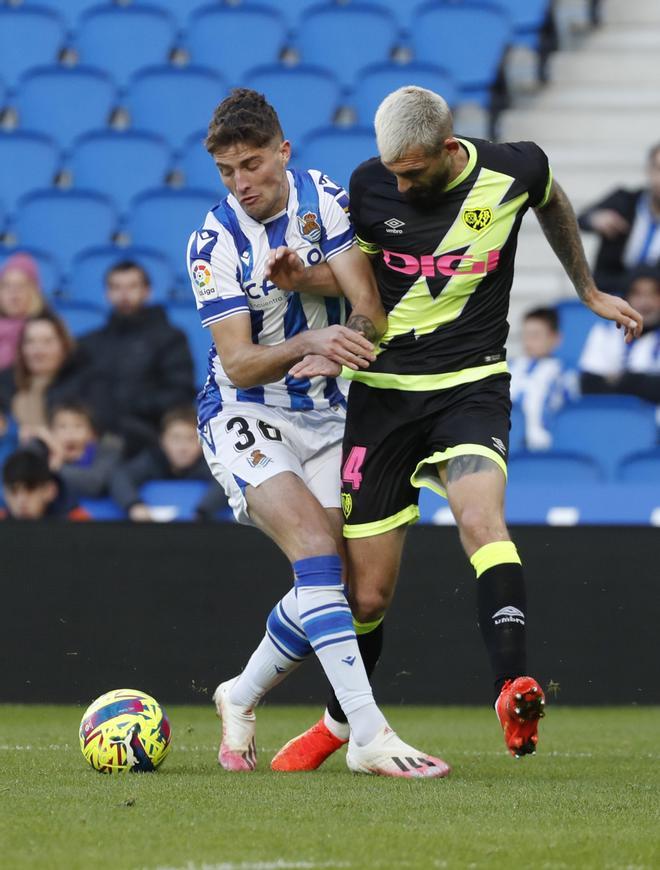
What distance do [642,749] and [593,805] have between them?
2040 millimetres

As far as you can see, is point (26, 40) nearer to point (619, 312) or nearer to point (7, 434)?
point (7, 434)

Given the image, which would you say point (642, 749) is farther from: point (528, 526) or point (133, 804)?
point (133, 804)

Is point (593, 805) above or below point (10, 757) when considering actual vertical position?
above

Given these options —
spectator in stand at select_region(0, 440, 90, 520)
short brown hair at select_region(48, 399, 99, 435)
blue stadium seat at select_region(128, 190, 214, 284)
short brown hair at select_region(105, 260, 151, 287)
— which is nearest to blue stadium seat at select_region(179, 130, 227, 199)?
blue stadium seat at select_region(128, 190, 214, 284)

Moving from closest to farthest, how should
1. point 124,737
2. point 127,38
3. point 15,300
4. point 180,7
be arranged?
point 124,737 → point 15,300 → point 127,38 → point 180,7

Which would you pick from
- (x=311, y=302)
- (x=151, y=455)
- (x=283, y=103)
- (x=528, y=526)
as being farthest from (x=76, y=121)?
(x=311, y=302)

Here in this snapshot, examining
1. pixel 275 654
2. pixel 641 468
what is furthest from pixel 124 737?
pixel 641 468

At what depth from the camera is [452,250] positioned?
540 centimetres

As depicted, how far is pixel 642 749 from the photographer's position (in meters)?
6.45

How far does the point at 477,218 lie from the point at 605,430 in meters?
4.71

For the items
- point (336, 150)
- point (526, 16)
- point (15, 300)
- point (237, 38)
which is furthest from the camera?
point (237, 38)

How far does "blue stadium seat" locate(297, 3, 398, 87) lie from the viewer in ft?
42.2

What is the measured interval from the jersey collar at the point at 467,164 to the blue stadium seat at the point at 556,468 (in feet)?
13.9

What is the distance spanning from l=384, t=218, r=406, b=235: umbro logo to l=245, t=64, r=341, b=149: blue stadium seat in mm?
7106
